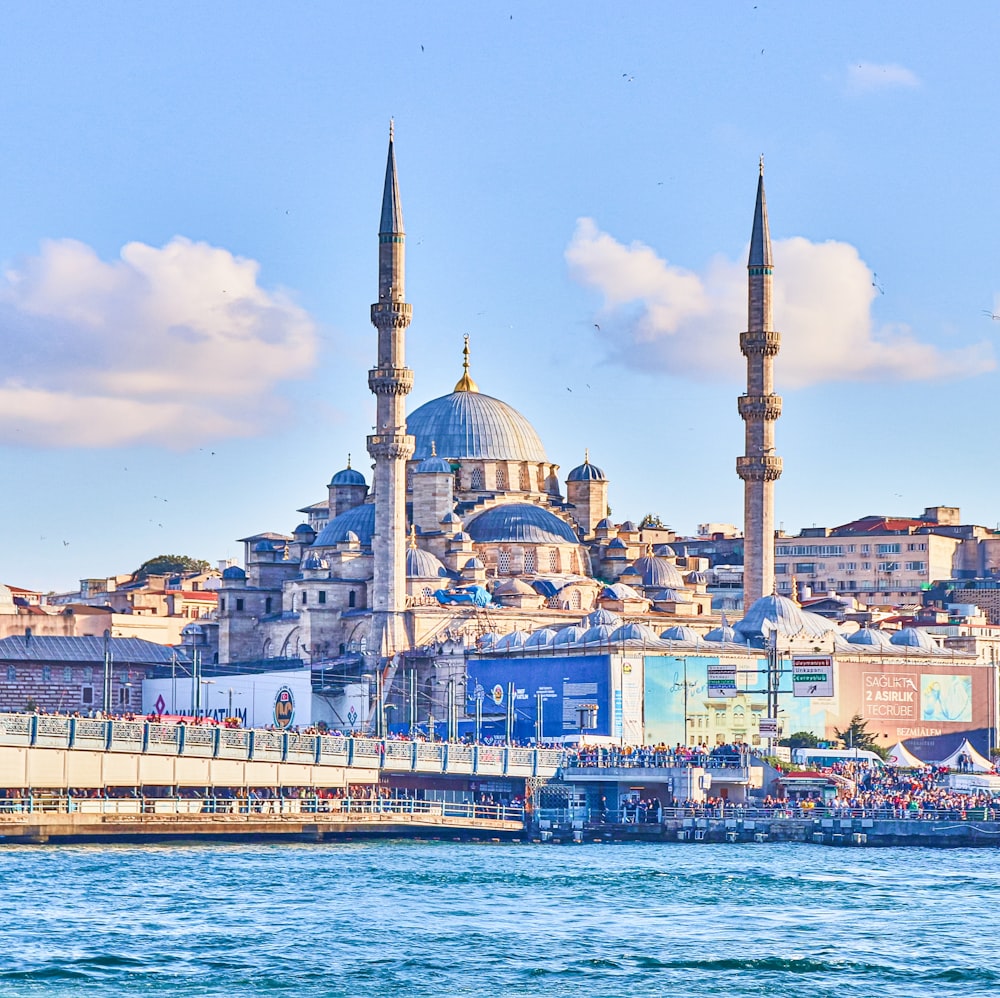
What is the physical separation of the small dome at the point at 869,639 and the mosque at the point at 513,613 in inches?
3.3

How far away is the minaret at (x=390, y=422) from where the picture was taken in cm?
7338

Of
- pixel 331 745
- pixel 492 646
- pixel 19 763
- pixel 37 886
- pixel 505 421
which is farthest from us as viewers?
pixel 505 421

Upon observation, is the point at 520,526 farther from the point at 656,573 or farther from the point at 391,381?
the point at 391,381

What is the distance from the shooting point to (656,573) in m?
87.2

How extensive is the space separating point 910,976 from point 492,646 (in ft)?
148

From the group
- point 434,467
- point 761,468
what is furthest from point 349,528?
point 761,468

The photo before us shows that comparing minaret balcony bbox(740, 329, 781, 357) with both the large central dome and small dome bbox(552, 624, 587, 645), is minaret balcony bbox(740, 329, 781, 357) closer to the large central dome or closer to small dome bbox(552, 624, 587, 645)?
small dome bbox(552, 624, 587, 645)

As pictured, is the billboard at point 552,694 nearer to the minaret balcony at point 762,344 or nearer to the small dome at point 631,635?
the small dome at point 631,635

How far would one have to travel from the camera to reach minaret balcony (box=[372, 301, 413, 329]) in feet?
241

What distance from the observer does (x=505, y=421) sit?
89000 mm

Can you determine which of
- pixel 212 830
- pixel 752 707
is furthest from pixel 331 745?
pixel 752 707

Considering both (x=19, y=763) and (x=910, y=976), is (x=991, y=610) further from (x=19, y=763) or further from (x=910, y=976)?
(x=910, y=976)

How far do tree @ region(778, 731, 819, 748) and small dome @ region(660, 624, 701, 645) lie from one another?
404 cm

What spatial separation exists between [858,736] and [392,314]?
1798 cm
